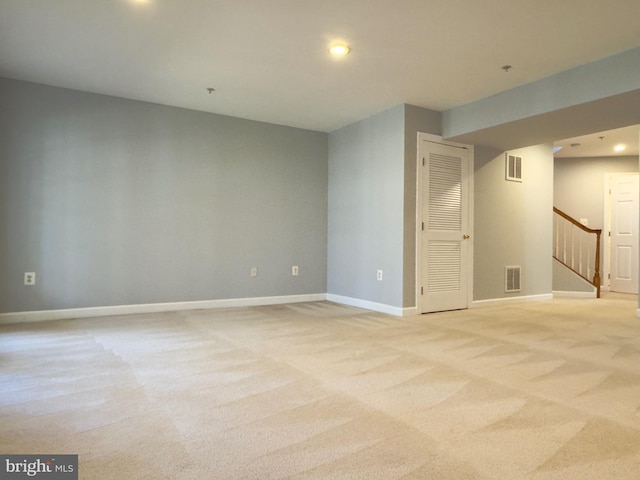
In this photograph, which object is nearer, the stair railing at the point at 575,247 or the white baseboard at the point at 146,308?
the white baseboard at the point at 146,308

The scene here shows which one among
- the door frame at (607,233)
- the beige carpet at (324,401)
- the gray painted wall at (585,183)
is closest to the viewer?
the beige carpet at (324,401)

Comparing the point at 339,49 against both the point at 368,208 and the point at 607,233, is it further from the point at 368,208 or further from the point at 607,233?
the point at 607,233

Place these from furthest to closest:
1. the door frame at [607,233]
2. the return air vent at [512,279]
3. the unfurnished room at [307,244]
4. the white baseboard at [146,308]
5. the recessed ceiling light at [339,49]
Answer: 1. the door frame at [607,233]
2. the return air vent at [512,279]
3. the white baseboard at [146,308]
4. the recessed ceiling light at [339,49]
5. the unfurnished room at [307,244]

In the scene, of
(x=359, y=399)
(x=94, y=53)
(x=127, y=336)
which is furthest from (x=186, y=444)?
(x=94, y=53)

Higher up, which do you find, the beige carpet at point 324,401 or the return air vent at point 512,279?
the return air vent at point 512,279

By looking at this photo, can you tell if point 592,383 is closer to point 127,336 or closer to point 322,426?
point 322,426

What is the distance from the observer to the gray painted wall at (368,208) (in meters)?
4.80

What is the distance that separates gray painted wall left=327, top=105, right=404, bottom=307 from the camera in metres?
4.80

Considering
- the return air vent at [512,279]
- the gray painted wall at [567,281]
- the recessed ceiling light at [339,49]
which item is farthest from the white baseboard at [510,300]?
the recessed ceiling light at [339,49]

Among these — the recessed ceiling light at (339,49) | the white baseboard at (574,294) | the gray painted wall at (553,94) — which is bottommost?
the white baseboard at (574,294)

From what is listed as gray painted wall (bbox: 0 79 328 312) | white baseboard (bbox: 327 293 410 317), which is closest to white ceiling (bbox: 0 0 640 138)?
gray painted wall (bbox: 0 79 328 312)

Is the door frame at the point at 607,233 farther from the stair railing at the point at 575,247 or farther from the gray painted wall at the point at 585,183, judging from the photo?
the stair railing at the point at 575,247

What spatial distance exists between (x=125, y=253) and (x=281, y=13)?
3048 mm

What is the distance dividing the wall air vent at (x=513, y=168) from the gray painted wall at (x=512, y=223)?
7 cm
